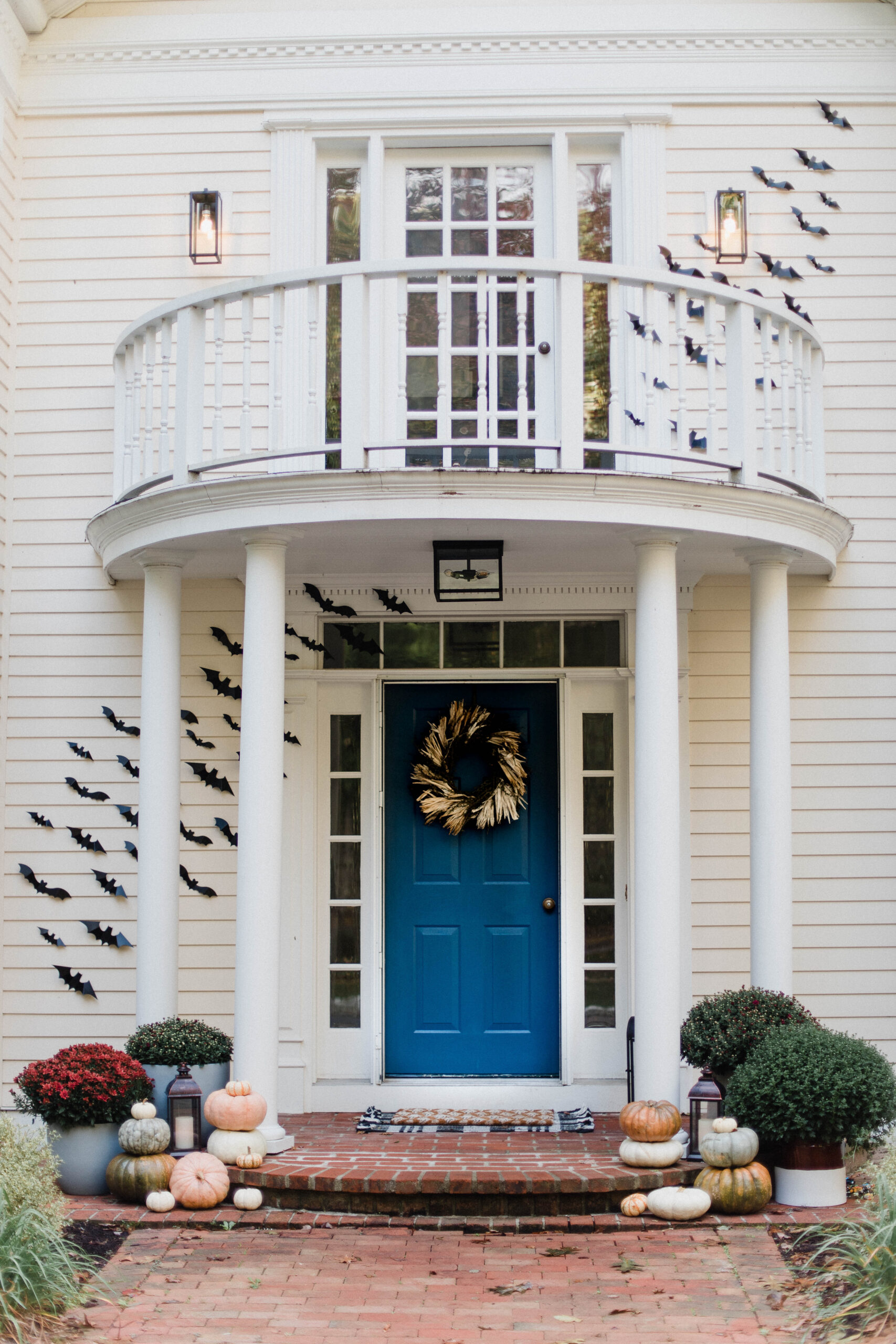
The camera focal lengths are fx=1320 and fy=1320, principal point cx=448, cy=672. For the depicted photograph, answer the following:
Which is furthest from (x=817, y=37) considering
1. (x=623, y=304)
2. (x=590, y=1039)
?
(x=590, y=1039)

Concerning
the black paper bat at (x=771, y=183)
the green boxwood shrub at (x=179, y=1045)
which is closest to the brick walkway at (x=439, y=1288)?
the green boxwood shrub at (x=179, y=1045)

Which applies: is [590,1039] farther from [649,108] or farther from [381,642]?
[649,108]

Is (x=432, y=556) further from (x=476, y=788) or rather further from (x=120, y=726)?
(x=120, y=726)

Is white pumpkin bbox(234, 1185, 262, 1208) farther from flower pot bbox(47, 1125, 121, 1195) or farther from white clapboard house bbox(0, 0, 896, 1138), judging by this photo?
white clapboard house bbox(0, 0, 896, 1138)

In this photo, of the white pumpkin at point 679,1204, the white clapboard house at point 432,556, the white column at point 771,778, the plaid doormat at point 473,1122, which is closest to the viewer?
the white pumpkin at point 679,1204

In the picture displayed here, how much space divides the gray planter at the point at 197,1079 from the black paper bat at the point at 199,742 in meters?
1.86

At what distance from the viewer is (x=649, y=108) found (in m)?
7.62

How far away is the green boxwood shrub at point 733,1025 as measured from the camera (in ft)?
19.7

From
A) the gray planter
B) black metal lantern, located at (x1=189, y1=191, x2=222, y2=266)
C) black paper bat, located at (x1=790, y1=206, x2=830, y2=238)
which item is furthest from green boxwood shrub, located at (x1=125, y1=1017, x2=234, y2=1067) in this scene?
black paper bat, located at (x1=790, y1=206, x2=830, y2=238)

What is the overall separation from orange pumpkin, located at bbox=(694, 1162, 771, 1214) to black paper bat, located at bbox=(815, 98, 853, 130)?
18.8 feet

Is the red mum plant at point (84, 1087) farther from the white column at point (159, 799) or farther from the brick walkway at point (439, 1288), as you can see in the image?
the brick walkway at point (439, 1288)

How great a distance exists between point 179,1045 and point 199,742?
6.04 feet

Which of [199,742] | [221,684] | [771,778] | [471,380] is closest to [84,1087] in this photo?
[199,742]

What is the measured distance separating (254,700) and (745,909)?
3076 millimetres
